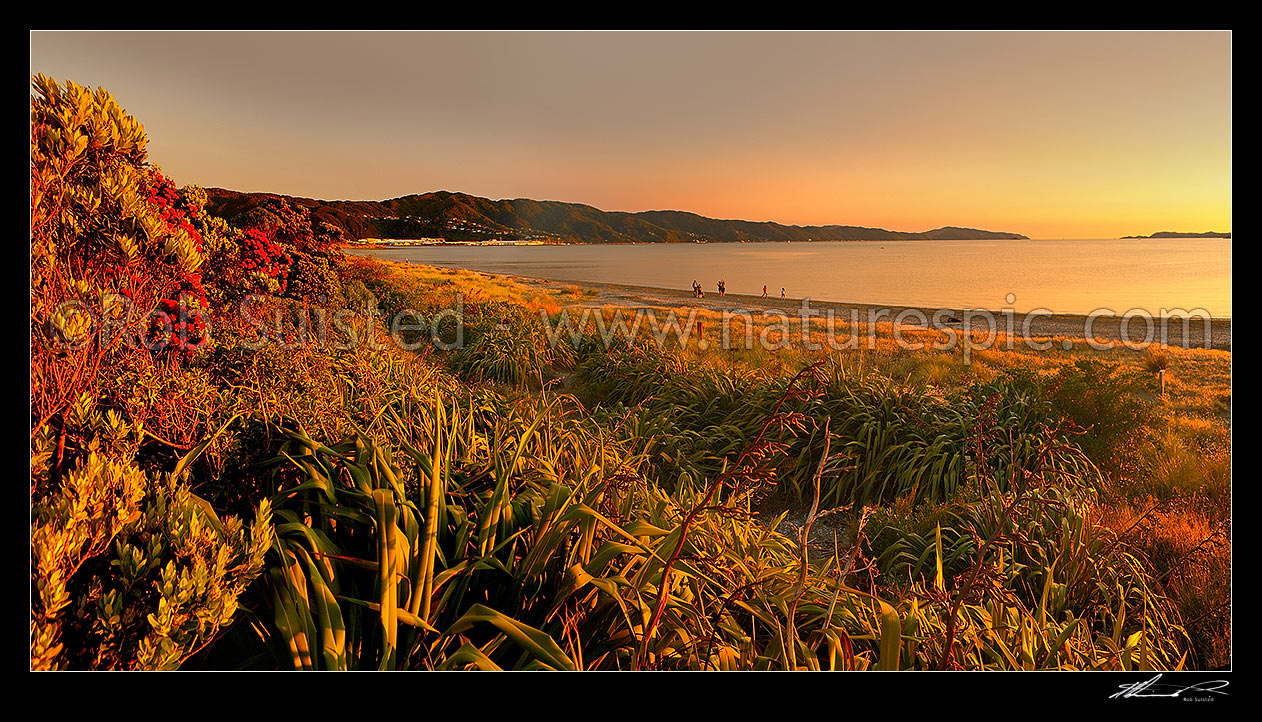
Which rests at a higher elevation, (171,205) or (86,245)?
(171,205)

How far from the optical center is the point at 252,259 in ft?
22.2

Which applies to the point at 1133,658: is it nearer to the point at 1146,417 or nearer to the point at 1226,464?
→ the point at 1226,464

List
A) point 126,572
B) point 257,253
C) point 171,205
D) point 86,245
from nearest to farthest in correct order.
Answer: point 126,572
point 86,245
point 171,205
point 257,253

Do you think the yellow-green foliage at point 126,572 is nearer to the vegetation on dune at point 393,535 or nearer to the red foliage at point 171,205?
the vegetation on dune at point 393,535

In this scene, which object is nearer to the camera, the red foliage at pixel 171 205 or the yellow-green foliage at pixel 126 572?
the yellow-green foliage at pixel 126 572

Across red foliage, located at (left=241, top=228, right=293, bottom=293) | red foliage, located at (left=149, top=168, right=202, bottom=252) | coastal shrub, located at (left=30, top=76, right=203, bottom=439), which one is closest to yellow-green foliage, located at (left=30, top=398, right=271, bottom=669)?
coastal shrub, located at (left=30, top=76, right=203, bottom=439)

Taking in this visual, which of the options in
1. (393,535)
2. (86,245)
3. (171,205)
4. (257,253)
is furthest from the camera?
(257,253)

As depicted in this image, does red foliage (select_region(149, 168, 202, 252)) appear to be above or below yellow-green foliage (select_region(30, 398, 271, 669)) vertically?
above

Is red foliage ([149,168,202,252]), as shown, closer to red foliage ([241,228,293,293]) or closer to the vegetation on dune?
the vegetation on dune
